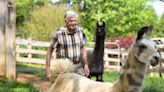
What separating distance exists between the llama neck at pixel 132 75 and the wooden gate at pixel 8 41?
8.97 m

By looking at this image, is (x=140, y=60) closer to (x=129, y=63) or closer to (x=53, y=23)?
(x=129, y=63)

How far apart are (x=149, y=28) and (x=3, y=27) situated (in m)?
9.22

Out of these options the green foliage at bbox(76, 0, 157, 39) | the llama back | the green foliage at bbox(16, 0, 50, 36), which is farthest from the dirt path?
the green foliage at bbox(76, 0, 157, 39)

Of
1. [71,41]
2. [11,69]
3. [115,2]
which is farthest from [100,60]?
[115,2]

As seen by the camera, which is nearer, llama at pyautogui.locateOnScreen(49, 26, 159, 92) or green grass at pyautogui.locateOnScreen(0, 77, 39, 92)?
llama at pyautogui.locateOnScreen(49, 26, 159, 92)

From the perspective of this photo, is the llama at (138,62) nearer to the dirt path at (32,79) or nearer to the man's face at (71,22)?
the man's face at (71,22)

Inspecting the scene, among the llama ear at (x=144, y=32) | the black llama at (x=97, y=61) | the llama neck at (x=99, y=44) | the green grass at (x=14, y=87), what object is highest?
the llama ear at (x=144, y=32)

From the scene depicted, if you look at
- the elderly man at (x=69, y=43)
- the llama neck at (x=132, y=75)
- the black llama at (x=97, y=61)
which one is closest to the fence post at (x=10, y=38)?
the black llama at (x=97, y=61)

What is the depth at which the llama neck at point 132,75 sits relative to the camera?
3.79 metres

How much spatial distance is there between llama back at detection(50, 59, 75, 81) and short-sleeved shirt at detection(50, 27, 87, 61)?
1.08ft

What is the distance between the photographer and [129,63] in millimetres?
3861

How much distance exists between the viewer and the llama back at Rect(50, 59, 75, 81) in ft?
19.2

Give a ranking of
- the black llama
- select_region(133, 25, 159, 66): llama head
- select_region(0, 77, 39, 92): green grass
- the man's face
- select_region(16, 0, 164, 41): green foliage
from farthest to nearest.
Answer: select_region(16, 0, 164, 41): green foliage < the black llama < select_region(0, 77, 39, 92): green grass < the man's face < select_region(133, 25, 159, 66): llama head

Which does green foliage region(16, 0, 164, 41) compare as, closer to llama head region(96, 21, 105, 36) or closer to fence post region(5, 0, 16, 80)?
fence post region(5, 0, 16, 80)
